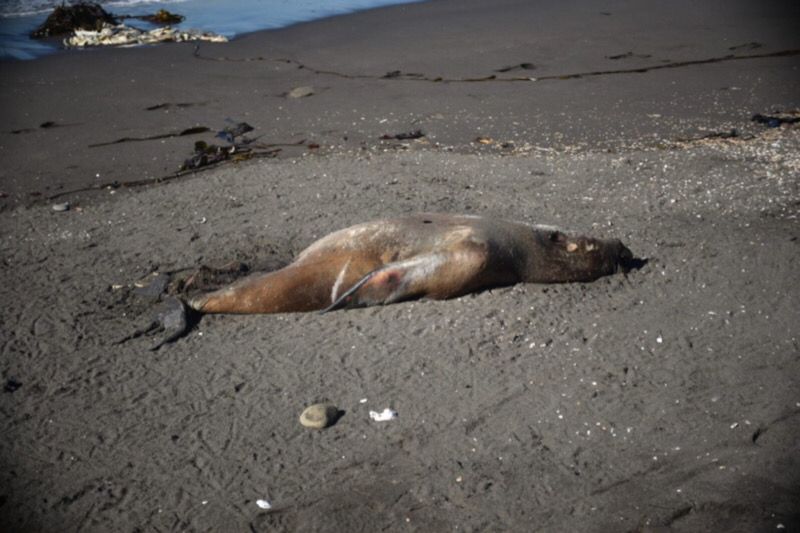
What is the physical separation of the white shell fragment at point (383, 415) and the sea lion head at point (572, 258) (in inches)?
56.8

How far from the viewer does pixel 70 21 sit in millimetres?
12023

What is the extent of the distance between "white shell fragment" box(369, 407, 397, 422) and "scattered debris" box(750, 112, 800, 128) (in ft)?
18.5

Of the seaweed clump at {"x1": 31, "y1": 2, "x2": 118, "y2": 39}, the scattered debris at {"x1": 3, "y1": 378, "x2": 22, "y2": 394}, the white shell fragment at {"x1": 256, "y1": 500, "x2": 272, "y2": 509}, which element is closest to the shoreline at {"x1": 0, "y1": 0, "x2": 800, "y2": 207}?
the seaweed clump at {"x1": 31, "y1": 2, "x2": 118, "y2": 39}

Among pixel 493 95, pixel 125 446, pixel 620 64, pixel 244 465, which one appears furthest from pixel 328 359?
pixel 620 64

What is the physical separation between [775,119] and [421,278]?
501 centimetres

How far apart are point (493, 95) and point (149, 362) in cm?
582

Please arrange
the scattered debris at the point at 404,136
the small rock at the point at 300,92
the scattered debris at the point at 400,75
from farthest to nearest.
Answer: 1. the scattered debris at the point at 400,75
2. the small rock at the point at 300,92
3. the scattered debris at the point at 404,136

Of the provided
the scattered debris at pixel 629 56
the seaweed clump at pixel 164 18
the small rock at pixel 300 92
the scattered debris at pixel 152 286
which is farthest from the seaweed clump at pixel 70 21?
the scattered debris at pixel 152 286

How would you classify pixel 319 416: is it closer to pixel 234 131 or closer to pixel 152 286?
pixel 152 286

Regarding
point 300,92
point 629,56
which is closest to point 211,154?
A: point 300,92

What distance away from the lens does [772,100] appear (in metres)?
8.21

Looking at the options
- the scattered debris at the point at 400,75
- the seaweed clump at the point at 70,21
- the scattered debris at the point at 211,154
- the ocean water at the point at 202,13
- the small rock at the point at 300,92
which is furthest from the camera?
the seaweed clump at the point at 70,21

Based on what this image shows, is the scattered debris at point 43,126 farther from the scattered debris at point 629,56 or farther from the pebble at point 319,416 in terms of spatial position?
the scattered debris at point 629,56

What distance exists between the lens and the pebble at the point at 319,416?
3.64m
